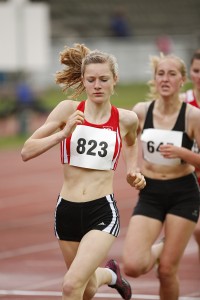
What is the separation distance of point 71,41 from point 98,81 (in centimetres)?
3051

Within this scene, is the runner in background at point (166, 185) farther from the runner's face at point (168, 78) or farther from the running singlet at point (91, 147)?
the running singlet at point (91, 147)

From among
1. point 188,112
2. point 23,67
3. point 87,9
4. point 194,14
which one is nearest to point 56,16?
point 87,9

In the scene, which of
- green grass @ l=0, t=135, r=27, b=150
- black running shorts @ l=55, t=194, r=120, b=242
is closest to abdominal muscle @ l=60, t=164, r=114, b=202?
black running shorts @ l=55, t=194, r=120, b=242

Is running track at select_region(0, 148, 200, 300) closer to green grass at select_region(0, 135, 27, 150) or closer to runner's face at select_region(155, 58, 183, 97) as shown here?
runner's face at select_region(155, 58, 183, 97)

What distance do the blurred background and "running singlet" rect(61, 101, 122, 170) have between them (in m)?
15.0

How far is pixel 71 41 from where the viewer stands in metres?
37.1

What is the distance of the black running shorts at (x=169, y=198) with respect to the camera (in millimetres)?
8016

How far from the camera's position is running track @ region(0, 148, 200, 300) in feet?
29.7

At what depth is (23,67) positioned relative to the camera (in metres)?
22.7

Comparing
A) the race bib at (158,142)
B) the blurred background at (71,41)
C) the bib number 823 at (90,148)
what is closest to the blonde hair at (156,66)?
the race bib at (158,142)

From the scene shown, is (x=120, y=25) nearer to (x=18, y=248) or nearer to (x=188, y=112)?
(x=18, y=248)

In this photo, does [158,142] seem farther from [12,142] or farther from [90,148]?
[12,142]

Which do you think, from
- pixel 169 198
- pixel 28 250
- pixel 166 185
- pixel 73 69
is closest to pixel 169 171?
pixel 166 185

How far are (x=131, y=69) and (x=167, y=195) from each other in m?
30.3
